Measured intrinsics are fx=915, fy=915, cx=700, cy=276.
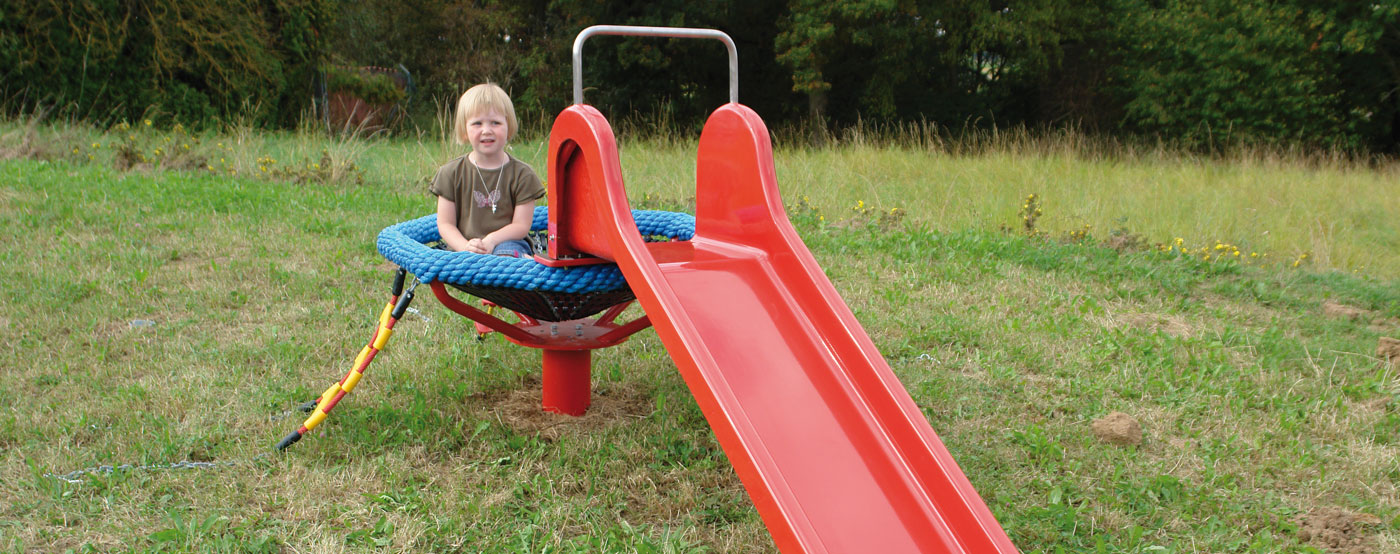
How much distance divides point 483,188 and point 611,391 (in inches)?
35.5

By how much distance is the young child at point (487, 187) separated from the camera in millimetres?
3260

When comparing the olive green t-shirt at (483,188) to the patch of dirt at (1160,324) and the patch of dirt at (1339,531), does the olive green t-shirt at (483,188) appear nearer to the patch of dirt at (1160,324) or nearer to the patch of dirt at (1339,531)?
the patch of dirt at (1339,531)

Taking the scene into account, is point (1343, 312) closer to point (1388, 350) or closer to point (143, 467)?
point (1388, 350)

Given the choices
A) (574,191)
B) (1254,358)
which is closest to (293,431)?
(574,191)

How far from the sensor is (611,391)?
138 inches

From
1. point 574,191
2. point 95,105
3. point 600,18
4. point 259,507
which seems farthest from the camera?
point 600,18

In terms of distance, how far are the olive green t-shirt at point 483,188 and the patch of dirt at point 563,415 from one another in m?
0.63

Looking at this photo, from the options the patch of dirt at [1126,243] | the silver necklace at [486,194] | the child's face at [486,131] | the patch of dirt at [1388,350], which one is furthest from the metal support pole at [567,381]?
the patch of dirt at [1126,243]

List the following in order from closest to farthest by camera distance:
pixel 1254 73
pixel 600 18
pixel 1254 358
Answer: pixel 1254 358, pixel 1254 73, pixel 600 18

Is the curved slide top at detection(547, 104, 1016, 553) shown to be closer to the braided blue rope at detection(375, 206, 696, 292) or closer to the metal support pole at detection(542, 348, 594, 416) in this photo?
the braided blue rope at detection(375, 206, 696, 292)

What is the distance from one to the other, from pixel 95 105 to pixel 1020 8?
15.9 m

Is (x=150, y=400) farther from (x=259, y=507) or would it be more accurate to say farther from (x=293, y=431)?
(x=259, y=507)

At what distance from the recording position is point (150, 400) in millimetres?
3227

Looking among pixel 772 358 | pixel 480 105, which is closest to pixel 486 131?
pixel 480 105
